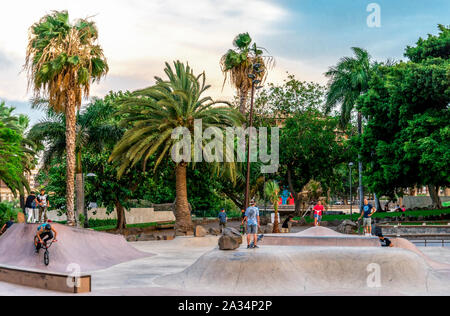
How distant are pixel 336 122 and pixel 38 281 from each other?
43395 mm

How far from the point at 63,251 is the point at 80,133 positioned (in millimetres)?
16782

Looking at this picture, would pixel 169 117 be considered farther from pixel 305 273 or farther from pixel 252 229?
pixel 305 273

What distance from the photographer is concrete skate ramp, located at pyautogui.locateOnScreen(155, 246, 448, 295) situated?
41.8 feet

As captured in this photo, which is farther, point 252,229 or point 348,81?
point 348,81

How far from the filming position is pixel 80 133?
108ft

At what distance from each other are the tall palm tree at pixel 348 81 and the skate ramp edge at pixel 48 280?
3713cm

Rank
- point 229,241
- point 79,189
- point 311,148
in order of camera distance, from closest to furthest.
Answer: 1. point 229,241
2. point 79,189
3. point 311,148

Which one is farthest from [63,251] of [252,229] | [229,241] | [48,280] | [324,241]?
[324,241]

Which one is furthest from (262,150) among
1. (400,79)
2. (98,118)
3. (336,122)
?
(98,118)

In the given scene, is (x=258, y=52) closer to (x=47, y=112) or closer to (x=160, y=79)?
(x=160, y=79)

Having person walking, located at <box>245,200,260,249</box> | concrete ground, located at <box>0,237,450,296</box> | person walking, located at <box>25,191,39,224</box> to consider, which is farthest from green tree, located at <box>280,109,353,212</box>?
person walking, located at <box>245,200,260,249</box>

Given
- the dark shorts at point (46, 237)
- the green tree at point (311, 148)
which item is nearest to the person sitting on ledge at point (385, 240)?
the dark shorts at point (46, 237)

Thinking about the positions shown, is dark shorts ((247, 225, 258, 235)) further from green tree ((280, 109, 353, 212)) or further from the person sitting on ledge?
green tree ((280, 109, 353, 212))

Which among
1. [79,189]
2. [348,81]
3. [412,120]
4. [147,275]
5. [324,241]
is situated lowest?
[147,275]
